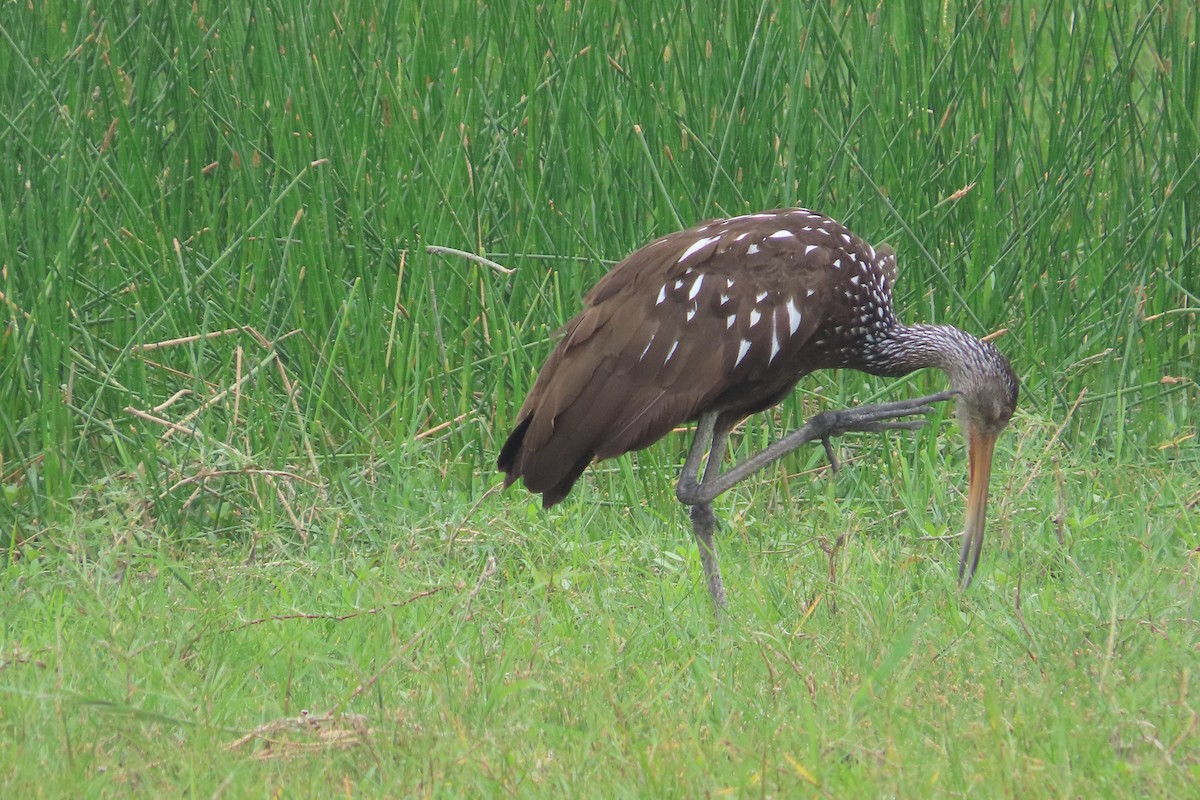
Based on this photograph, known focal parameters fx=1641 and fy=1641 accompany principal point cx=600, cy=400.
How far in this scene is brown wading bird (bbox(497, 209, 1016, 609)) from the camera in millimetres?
4234

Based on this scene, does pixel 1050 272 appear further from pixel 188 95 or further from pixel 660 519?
pixel 188 95

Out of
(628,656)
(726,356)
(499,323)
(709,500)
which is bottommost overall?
(499,323)

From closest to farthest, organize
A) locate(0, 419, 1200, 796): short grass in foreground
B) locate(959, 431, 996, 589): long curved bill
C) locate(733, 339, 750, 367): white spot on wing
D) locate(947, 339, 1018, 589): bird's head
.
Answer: locate(0, 419, 1200, 796): short grass in foreground < locate(959, 431, 996, 589): long curved bill < locate(733, 339, 750, 367): white spot on wing < locate(947, 339, 1018, 589): bird's head

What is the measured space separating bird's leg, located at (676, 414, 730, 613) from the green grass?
96 mm

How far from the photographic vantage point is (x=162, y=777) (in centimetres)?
307

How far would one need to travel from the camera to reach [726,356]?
4.27m

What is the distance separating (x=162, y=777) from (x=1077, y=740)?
167cm

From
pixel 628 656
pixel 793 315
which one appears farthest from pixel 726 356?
pixel 628 656

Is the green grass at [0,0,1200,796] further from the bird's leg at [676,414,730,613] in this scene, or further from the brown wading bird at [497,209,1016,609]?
the brown wading bird at [497,209,1016,609]

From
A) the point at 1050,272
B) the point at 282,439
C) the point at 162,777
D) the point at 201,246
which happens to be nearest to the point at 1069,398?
the point at 1050,272

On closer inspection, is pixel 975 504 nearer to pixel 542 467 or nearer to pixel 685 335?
pixel 685 335

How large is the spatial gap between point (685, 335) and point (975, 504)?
2.93 feet

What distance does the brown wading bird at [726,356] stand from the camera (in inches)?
167

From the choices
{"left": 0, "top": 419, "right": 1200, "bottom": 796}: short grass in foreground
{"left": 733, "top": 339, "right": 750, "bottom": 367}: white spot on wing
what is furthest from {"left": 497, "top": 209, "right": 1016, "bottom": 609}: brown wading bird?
{"left": 0, "top": 419, "right": 1200, "bottom": 796}: short grass in foreground
